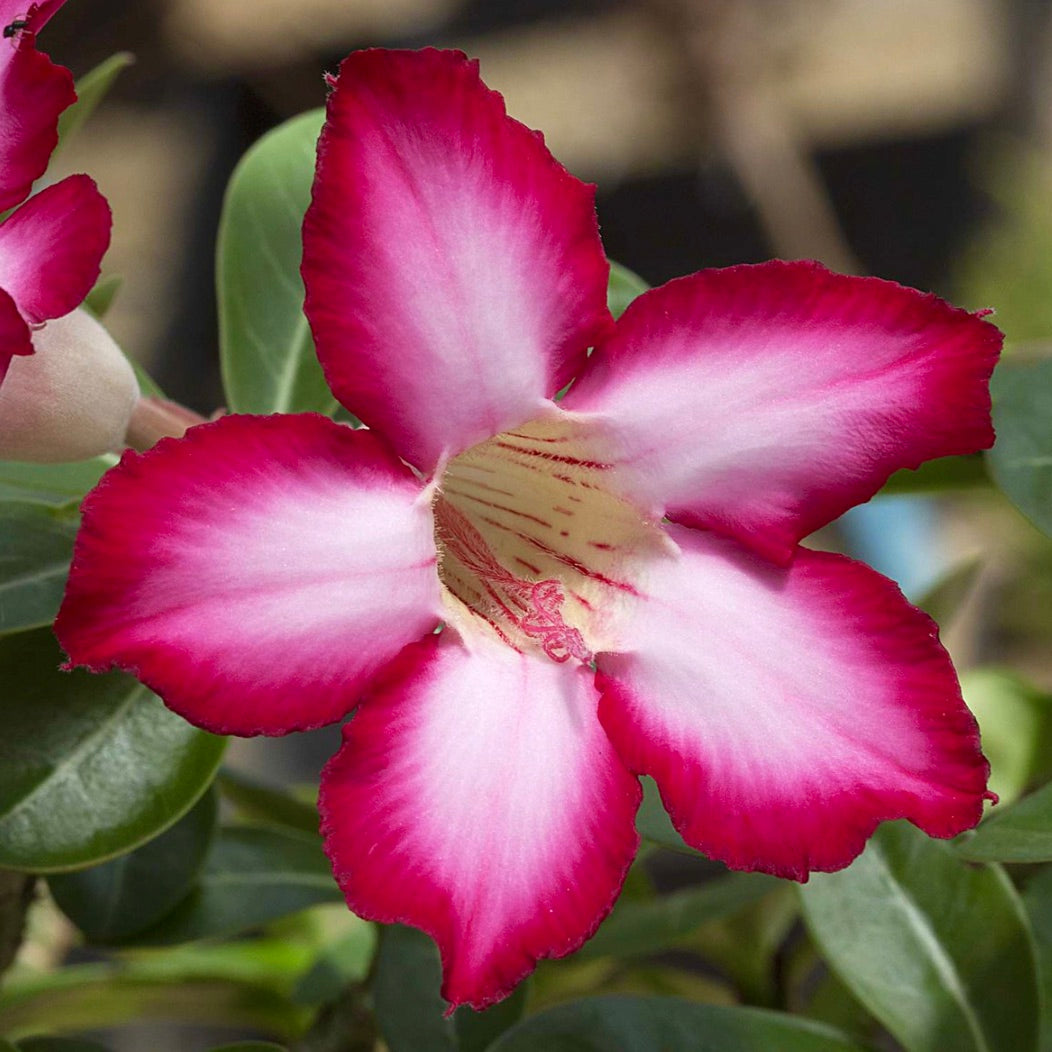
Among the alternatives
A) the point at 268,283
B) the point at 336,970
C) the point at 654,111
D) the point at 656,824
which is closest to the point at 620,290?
the point at 268,283

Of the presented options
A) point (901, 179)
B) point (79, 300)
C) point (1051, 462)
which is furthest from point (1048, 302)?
point (79, 300)

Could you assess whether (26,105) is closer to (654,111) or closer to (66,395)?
(66,395)

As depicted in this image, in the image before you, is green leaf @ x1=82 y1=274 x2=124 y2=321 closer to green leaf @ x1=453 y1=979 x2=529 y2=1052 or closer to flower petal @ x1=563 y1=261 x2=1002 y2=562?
flower petal @ x1=563 y1=261 x2=1002 y2=562

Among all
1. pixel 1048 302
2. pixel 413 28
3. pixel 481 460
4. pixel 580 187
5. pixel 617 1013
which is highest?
pixel 580 187

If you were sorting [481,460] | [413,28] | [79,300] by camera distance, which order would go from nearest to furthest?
[79,300], [481,460], [413,28]

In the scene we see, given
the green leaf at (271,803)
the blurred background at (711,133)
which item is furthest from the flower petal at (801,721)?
the blurred background at (711,133)

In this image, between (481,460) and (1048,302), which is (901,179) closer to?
(1048,302)
